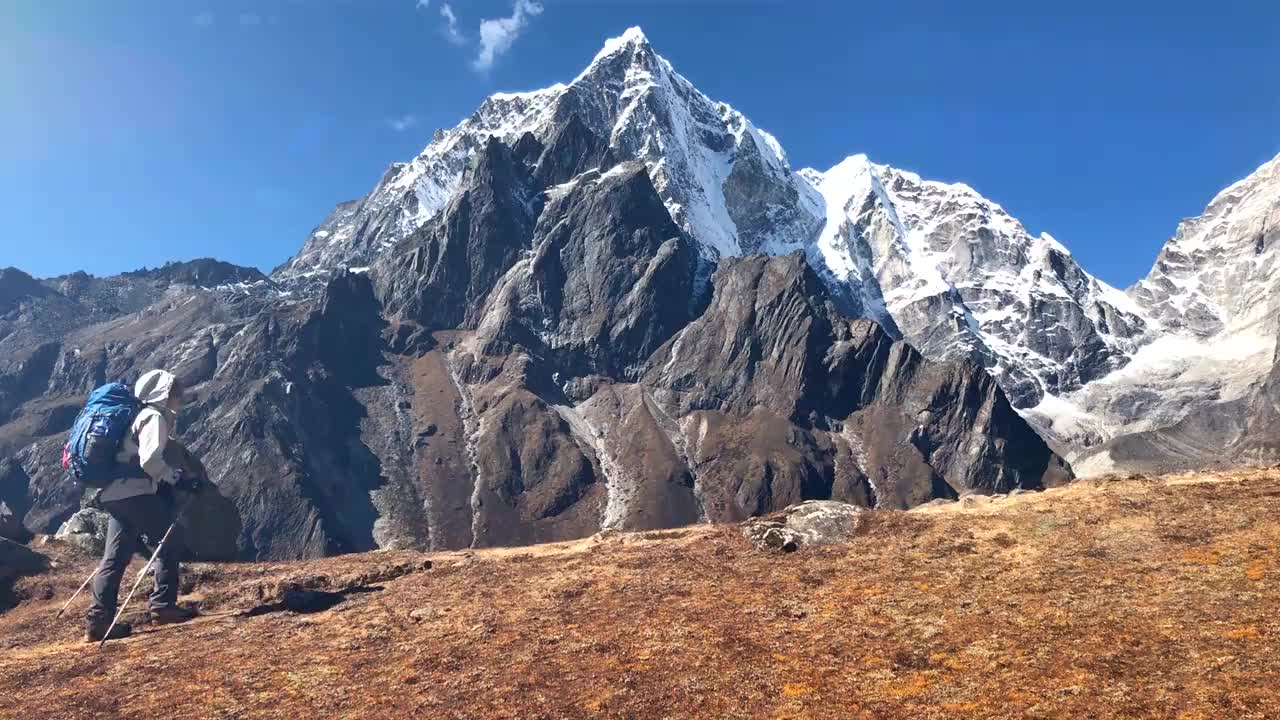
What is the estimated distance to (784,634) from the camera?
68.9ft

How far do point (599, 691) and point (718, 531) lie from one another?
16641 mm

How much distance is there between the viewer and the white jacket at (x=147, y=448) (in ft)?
85.0

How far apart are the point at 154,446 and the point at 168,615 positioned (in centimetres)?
573

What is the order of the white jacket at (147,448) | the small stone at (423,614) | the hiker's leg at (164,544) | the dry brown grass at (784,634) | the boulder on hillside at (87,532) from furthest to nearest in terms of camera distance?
1. the boulder on hillside at (87,532)
2. the hiker's leg at (164,544)
3. the white jacket at (147,448)
4. the small stone at (423,614)
5. the dry brown grass at (784,634)

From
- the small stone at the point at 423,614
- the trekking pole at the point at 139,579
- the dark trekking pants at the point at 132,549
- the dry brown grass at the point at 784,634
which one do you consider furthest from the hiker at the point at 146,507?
the small stone at the point at 423,614

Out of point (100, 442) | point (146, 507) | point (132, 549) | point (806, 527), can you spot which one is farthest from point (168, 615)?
point (806, 527)

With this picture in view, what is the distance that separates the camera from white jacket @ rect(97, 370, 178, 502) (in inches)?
1021

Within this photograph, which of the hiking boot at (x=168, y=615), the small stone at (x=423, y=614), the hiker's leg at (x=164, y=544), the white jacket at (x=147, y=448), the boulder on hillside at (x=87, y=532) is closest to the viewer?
the small stone at (x=423, y=614)

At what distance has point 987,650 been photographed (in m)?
18.7

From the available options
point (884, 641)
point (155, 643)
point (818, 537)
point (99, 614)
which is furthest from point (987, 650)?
point (99, 614)

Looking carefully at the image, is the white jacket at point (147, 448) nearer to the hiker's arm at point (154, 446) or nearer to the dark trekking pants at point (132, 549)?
the hiker's arm at point (154, 446)

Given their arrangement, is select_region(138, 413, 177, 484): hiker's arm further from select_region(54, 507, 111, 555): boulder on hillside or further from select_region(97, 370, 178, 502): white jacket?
select_region(54, 507, 111, 555): boulder on hillside

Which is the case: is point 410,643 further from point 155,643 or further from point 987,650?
point 987,650

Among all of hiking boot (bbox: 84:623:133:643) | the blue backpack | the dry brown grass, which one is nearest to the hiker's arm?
the blue backpack
